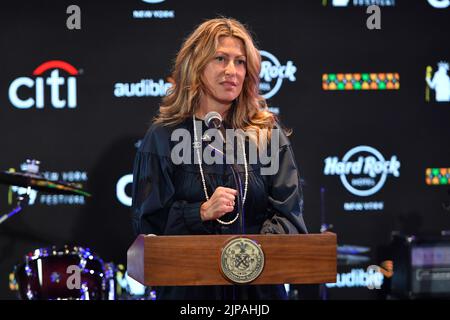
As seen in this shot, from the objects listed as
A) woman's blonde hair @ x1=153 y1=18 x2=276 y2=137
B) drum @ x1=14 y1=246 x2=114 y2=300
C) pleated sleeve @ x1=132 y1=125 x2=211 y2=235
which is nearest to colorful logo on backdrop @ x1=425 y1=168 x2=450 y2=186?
drum @ x1=14 y1=246 x2=114 y2=300

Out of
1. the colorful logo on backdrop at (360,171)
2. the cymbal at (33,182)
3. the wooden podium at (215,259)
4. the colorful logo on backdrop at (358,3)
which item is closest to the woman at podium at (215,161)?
the wooden podium at (215,259)

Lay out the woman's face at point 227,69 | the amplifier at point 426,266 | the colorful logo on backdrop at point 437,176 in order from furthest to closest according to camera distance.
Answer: the colorful logo on backdrop at point 437,176 < the amplifier at point 426,266 < the woman's face at point 227,69

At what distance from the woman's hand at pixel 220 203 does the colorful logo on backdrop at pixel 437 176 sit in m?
4.50

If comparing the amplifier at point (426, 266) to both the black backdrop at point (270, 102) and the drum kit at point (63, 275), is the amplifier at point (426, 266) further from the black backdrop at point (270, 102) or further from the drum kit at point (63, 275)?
the drum kit at point (63, 275)

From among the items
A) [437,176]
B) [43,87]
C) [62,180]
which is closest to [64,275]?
[62,180]

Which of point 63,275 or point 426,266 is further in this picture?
point 426,266

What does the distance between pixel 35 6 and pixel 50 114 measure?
96 cm

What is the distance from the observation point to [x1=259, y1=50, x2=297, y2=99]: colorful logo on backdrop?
24.5 feet

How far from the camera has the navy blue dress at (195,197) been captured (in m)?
3.81

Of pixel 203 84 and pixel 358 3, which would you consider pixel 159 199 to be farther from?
pixel 358 3

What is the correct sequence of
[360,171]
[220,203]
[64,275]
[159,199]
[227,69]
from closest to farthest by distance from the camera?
[220,203] → [159,199] → [227,69] → [64,275] → [360,171]

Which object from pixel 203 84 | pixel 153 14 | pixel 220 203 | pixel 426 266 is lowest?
pixel 426 266

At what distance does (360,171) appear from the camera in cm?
755

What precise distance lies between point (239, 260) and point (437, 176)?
486 centimetres
